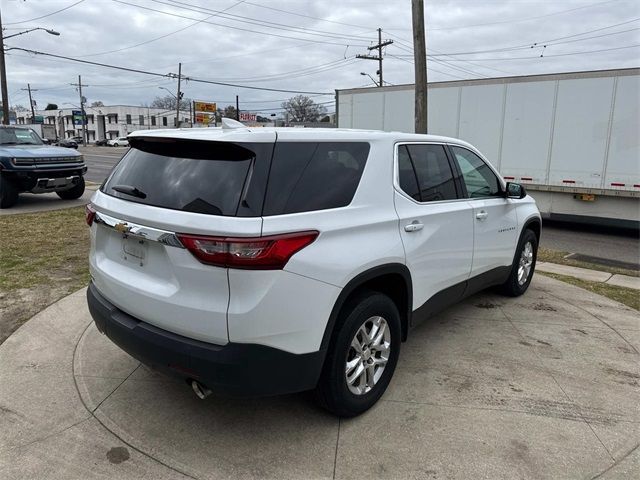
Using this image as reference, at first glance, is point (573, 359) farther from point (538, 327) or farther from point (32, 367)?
point (32, 367)

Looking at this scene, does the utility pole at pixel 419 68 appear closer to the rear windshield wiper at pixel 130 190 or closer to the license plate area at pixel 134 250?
the rear windshield wiper at pixel 130 190

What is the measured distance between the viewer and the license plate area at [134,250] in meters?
2.72

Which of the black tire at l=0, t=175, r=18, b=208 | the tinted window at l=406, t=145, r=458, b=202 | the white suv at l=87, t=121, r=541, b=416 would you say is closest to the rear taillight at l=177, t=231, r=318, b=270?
the white suv at l=87, t=121, r=541, b=416

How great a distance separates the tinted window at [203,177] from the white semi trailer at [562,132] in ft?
31.0

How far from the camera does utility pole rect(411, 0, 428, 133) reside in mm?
11344

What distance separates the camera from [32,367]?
11.9 feet

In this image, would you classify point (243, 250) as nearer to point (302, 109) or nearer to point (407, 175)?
point (407, 175)

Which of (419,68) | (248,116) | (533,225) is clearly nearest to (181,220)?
(533,225)

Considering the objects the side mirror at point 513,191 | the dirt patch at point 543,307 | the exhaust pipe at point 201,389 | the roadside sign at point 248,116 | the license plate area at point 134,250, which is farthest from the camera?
the roadside sign at point 248,116

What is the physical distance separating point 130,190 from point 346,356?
158 cm

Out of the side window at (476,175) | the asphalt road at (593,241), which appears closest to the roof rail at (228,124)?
the side window at (476,175)

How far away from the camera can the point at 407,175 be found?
11.2 ft

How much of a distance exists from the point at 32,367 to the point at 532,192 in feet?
34.3

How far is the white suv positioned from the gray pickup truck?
816 cm
